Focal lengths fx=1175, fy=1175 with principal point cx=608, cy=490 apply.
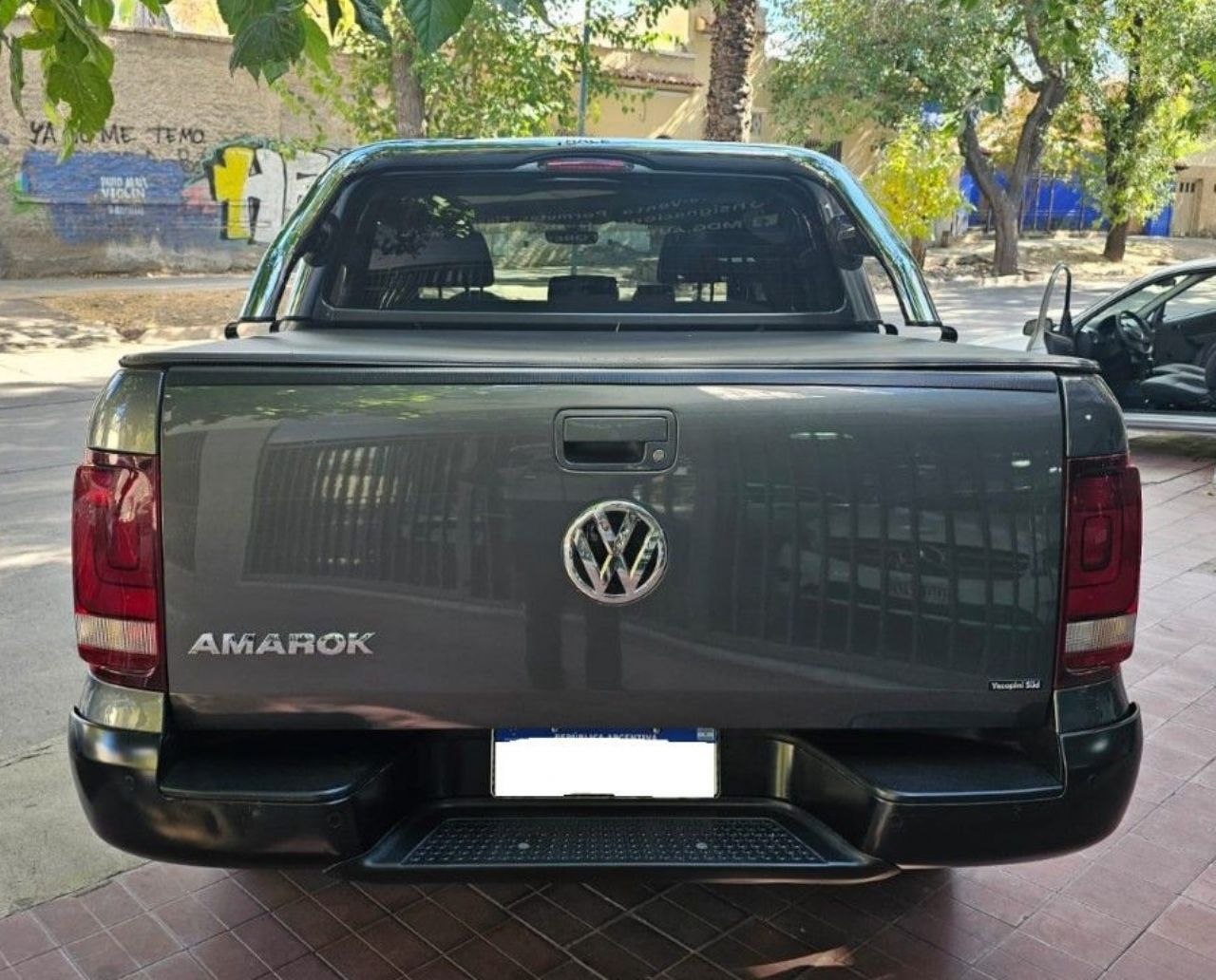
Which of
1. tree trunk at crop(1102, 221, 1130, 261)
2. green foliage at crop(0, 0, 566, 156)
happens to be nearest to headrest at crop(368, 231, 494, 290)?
green foliage at crop(0, 0, 566, 156)

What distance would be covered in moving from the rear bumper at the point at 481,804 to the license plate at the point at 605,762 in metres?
0.04

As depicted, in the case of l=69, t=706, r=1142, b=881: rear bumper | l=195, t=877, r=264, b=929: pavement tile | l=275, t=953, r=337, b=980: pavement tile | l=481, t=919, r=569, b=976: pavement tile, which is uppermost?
l=69, t=706, r=1142, b=881: rear bumper

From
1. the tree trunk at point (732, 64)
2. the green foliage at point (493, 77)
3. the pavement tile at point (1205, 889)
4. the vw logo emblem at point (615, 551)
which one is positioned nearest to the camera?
the vw logo emblem at point (615, 551)

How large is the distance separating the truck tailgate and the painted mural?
16704 mm

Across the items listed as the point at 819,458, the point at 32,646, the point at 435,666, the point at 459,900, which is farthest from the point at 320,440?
the point at 32,646

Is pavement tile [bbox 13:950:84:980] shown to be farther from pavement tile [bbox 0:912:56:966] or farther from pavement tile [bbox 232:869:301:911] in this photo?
pavement tile [bbox 232:869:301:911]

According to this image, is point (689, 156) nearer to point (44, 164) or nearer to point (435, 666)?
point (435, 666)

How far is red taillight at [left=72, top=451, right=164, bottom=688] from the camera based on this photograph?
217 cm

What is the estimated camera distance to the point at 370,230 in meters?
3.71

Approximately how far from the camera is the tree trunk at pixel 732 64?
12.1 m

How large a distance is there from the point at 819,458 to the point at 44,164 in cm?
1925

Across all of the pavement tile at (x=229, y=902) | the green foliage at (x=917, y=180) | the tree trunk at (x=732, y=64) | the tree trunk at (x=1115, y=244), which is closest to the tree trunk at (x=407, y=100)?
the tree trunk at (x=732, y=64)

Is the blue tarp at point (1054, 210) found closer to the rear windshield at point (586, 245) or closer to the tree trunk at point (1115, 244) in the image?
the tree trunk at point (1115, 244)

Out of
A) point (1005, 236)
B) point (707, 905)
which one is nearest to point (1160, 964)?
point (707, 905)
